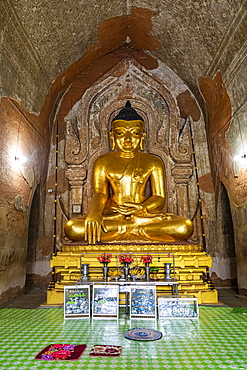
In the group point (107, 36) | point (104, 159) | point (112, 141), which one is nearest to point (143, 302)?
point (104, 159)

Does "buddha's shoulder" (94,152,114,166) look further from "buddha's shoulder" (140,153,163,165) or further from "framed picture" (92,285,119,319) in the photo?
"framed picture" (92,285,119,319)

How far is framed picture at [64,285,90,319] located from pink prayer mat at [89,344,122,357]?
0.90m

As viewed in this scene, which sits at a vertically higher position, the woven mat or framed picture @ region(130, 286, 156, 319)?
framed picture @ region(130, 286, 156, 319)

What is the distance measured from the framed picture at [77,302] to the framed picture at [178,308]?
774 mm

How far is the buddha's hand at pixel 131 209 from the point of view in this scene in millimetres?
5227

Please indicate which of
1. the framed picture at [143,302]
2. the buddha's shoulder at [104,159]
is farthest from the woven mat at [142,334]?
the buddha's shoulder at [104,159]

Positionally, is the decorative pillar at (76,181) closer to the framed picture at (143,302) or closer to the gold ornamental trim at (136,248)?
the gold ornamental trim at (136,248)

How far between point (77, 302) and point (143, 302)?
0.70 metres

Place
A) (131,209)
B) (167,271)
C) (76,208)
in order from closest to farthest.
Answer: (167,271)
(131,209)
(76,208)

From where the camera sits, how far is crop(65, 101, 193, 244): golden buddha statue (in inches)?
186

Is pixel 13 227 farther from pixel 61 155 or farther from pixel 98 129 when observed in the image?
pixel 98 129

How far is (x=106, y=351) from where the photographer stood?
2201mm

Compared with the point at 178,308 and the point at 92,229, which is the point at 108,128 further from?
the point at 178,308

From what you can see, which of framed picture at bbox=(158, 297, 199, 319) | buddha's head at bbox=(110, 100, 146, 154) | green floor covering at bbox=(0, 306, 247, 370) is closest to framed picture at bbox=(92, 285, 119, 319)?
green floor covering at bbox=(0, 306, 247, 370)
